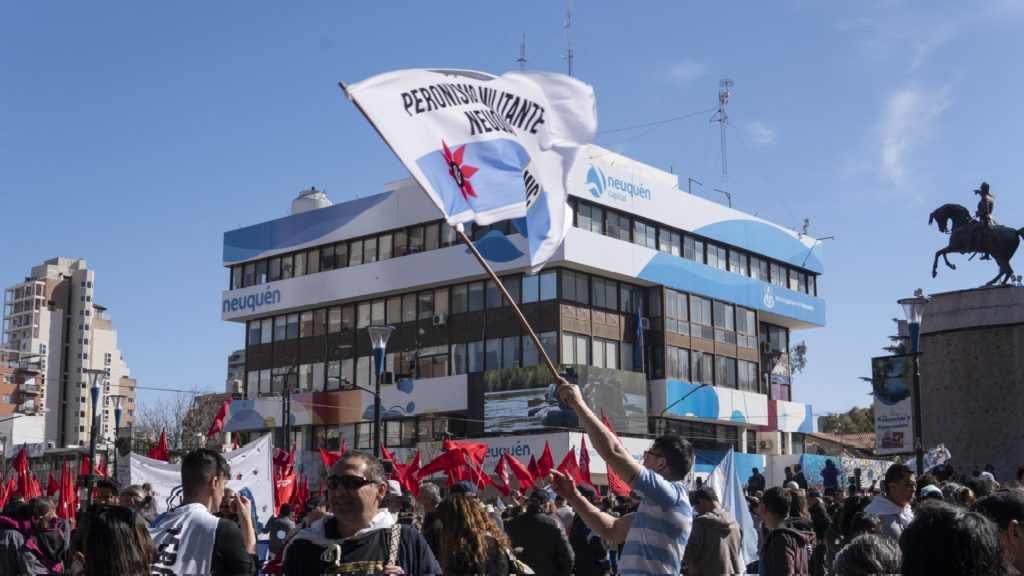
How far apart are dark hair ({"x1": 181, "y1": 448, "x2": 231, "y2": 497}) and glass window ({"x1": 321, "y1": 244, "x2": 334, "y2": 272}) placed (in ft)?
175

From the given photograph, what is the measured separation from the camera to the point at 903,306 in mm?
19750

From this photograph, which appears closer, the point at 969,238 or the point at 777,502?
the point at 777,502

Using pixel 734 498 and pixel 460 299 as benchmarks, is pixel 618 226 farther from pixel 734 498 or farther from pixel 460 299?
pixel 734 498

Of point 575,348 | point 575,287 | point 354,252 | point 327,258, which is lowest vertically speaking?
point 575,348

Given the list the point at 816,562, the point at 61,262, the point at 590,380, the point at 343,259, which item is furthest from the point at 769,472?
the point at 61,262

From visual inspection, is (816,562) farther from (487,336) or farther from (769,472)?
(769,472)

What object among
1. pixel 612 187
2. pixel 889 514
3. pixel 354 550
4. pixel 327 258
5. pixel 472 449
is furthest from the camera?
pixel 327 258

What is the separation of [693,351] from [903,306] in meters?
35.1

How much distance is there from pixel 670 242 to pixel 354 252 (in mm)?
15356

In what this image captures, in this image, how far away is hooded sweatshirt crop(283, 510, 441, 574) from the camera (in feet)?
15.3

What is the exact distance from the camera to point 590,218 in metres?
51.4

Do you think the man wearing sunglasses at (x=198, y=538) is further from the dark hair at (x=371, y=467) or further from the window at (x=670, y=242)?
the window at (x=670, y=242)

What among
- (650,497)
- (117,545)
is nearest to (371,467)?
(117,545)

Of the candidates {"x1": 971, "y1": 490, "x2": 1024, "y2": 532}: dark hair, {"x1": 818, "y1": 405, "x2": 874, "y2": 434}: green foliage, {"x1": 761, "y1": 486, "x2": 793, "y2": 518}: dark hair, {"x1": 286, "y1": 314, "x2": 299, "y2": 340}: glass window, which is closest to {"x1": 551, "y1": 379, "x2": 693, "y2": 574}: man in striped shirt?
{"x1": 971, "y1": 490, "x2": 1024, "y2": 532}: dark hair
